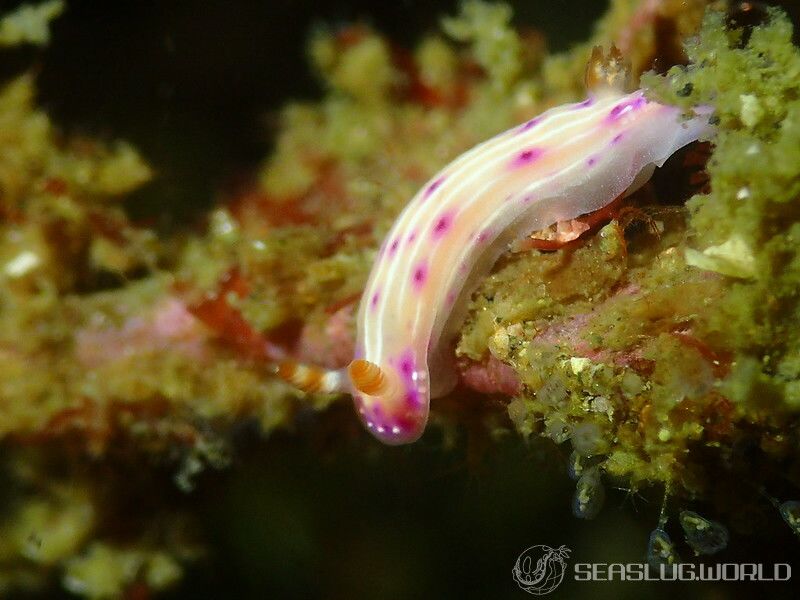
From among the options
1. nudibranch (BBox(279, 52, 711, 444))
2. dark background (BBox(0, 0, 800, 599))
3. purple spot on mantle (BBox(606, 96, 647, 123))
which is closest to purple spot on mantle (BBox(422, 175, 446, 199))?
nudibranch (BBox(279, 52, 711, 444))

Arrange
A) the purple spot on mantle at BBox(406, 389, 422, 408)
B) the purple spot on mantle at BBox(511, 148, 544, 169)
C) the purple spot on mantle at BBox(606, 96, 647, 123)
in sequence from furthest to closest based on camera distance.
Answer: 1. the purple spot on mantle at BBox(406, 389, 422, 408)
2. the purple spot on mantle at BBox(511, 148, 544, 169)
3. the purple spot on mantle at BBox(606, 96, 647, 123)

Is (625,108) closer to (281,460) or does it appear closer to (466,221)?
(466,221)

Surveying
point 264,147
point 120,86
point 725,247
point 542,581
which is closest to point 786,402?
point 725,247

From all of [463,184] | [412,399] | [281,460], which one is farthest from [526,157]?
[281,460]

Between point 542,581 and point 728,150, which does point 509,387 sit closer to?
point 728,150

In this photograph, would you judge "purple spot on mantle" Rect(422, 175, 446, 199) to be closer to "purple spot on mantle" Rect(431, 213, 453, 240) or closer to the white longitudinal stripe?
the white longitudinal stripe

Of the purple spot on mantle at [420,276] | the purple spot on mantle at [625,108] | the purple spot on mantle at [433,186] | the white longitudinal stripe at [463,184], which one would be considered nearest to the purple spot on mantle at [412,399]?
the white longitudinal stripe at [463,184]
